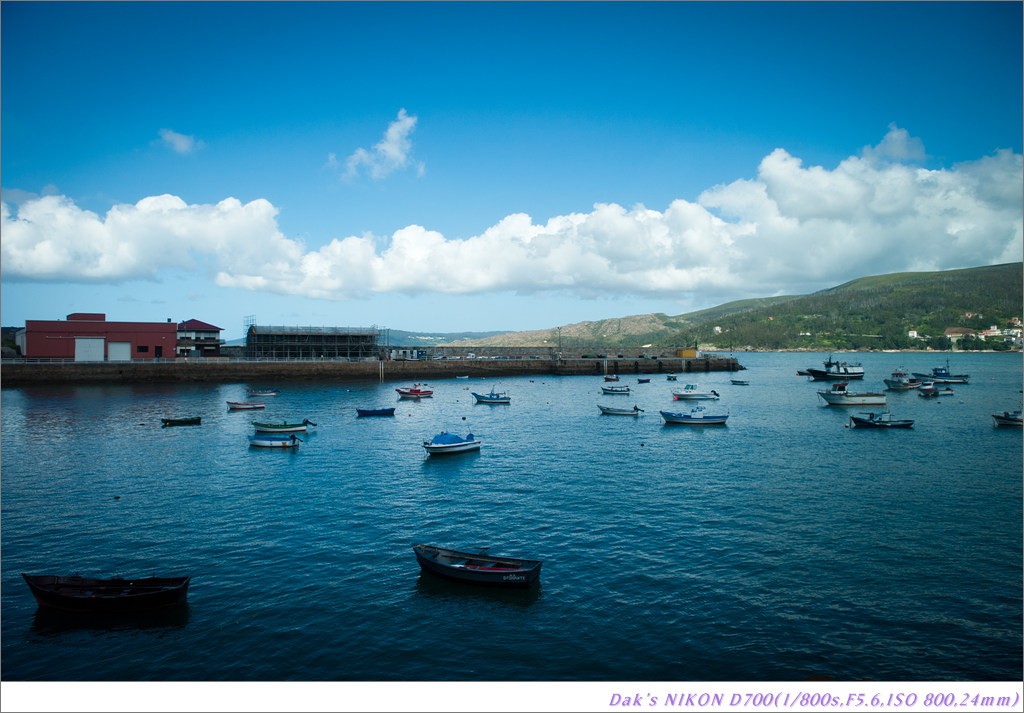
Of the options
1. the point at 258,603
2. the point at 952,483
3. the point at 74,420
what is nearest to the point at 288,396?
the point at 74,420

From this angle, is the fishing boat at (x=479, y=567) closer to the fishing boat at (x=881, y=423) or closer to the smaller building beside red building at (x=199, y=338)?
the fishing boat at (x=881, y=423)

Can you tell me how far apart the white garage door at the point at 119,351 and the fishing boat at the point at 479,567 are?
3984 inches

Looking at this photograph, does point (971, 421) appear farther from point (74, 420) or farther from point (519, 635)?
point (74, 420)

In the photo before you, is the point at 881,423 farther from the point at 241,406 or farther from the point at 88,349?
the point at 88,349

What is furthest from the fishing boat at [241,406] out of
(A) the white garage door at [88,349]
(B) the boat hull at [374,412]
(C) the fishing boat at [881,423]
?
(C) the fishing boat at [881,423]

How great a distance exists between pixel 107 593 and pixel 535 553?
52.0ft

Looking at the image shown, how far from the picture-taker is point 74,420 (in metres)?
61.4

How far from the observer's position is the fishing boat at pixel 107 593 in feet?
67.3

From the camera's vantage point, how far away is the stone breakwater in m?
96.1

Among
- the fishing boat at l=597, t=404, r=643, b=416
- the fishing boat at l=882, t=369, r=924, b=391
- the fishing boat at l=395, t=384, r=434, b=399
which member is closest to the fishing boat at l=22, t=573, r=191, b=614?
the fishing boat at l=597, t=404, r=643, b=416

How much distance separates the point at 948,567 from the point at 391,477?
30.4 meters

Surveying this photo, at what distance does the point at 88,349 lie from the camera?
336ft

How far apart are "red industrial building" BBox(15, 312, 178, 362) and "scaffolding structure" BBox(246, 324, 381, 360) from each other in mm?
20240

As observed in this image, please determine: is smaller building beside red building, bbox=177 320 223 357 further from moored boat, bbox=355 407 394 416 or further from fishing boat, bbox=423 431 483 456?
fishing boat, bbox=423 431 483 456
